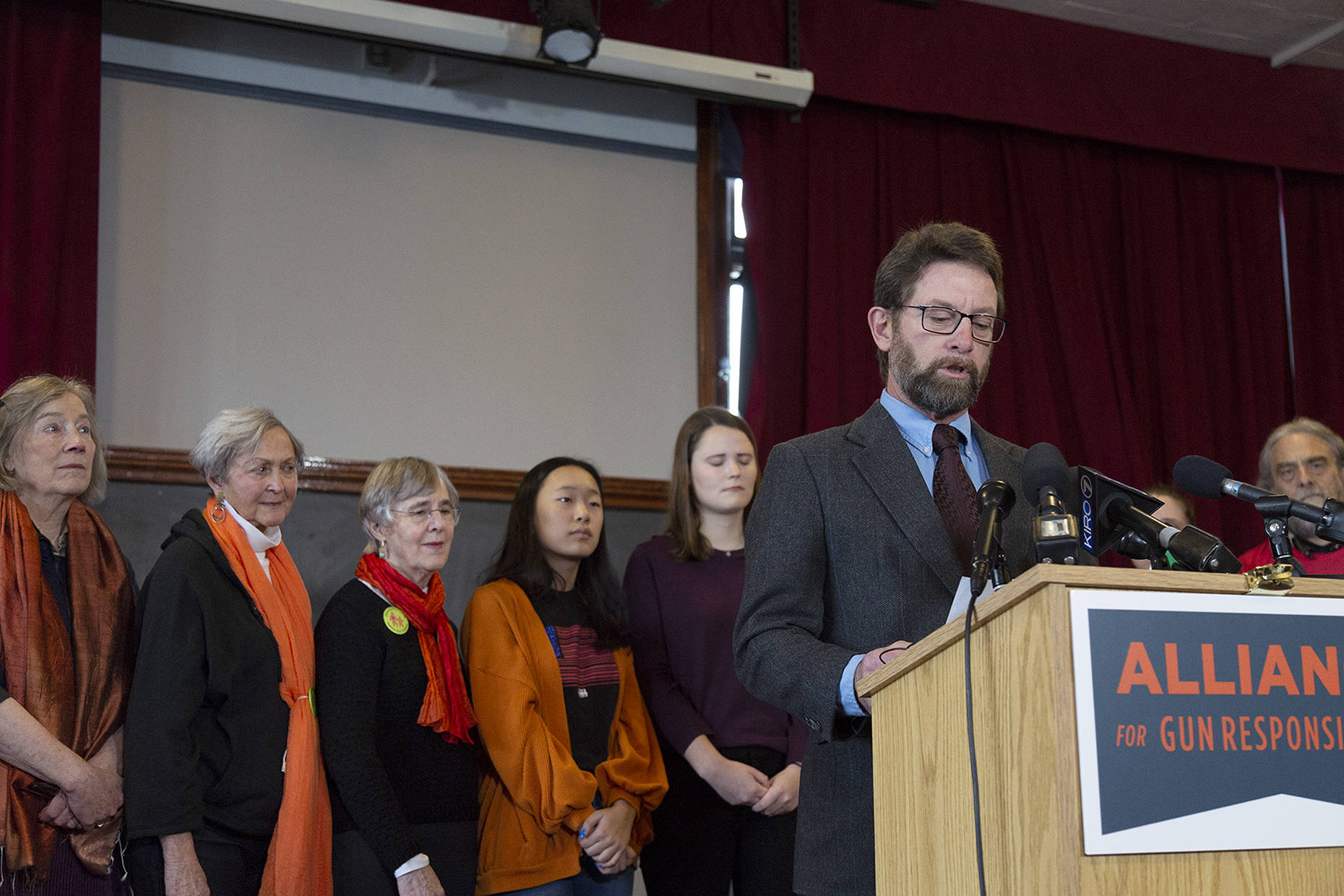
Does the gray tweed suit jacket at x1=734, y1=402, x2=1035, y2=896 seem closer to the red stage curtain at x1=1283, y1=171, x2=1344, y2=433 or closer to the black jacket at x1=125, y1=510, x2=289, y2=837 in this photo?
the black jacket at x1=125, y1=510, x2=289, y2=837

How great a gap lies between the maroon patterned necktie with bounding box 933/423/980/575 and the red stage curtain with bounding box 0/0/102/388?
2500 millimetres

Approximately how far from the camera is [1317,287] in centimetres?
472

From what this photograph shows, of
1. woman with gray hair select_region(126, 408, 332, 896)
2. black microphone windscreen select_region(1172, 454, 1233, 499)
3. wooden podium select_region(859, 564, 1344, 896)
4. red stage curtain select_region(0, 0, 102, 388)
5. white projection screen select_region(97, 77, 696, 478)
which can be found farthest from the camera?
white projection screen select_region(97, 77, 696, 478)

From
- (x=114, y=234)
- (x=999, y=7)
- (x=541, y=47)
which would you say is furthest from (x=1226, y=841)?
(x=999, y=7)

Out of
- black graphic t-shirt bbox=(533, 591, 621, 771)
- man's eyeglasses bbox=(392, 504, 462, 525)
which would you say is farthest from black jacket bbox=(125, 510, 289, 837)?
black graphic t-shirt bbox=(533, 591, 621, 771)

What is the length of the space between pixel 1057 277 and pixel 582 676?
248 centimetres

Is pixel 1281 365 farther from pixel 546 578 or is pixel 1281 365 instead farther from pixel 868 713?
pixel 868 713

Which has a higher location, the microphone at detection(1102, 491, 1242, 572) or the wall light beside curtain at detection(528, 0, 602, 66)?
the wall light beside curtain at detection(528, 0, 602, 66)

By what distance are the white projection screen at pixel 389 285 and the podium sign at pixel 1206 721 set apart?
9.51 ft

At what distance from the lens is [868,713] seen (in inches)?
58.7

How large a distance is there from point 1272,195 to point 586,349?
285 cm

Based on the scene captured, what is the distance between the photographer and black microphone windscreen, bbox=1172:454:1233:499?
151 centimetres

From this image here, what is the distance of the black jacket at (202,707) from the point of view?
2.29m

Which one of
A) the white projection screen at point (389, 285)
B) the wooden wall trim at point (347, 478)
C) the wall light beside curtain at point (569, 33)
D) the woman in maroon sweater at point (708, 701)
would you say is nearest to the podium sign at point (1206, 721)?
the woman in maroon sweater at point (708, 701)
